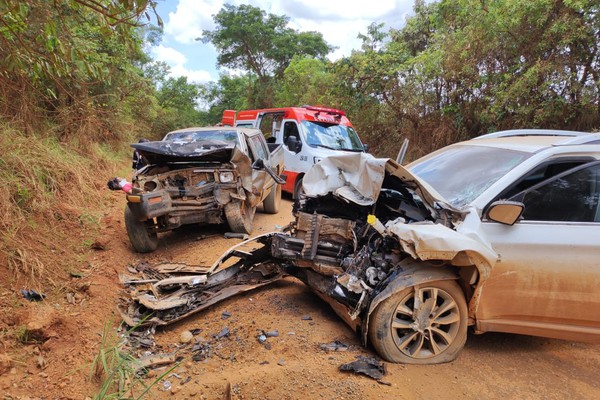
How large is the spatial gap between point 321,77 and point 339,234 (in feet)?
56.0

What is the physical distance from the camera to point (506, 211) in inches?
108

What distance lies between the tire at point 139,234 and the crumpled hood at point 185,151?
2.69 feet

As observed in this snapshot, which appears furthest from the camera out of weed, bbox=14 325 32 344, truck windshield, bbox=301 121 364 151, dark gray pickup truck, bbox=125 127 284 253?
truck windshield, bbox=301 121 364 151

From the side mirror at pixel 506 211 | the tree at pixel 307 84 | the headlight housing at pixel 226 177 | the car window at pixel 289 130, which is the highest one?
the tree at pixel 307 84

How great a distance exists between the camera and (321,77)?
1914cm

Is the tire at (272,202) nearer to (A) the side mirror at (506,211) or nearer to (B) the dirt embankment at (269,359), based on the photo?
(B) the dirt embankment at (269,359)

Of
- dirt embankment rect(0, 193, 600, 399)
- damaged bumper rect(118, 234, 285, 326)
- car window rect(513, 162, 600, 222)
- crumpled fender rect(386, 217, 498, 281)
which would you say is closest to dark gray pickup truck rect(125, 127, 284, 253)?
damaged bumper rect(118, 234, 285, 326)

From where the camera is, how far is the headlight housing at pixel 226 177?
221 inches

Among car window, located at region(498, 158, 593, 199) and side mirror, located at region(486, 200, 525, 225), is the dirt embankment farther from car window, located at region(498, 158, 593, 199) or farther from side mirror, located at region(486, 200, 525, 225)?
car window, located at region(498, 158, 593, 199)

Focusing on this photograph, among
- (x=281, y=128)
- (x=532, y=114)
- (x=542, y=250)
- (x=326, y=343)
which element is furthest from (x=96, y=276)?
(x=532, y=114)

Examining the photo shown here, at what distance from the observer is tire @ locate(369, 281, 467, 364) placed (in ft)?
9.23

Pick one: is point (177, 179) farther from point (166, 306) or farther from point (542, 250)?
point (542, 250)

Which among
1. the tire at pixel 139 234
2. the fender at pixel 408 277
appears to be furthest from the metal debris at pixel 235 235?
the fender at pixel 408 277

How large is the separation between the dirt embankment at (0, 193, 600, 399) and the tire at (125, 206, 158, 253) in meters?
1.25
